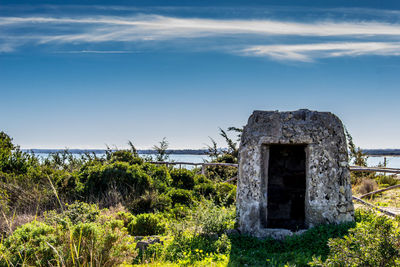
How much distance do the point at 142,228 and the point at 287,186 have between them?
3798 mm

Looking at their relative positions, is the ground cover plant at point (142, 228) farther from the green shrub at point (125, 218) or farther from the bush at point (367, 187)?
the bush at point (367, 187)

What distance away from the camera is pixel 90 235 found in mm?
5055

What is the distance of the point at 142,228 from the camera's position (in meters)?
7.86

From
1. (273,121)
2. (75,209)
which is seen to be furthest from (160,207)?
(273,121)

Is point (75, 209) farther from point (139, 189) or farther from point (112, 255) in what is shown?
point (139, 189)

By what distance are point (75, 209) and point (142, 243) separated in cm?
140

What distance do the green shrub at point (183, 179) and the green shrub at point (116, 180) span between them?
1415mm

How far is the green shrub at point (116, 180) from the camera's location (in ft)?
35.0

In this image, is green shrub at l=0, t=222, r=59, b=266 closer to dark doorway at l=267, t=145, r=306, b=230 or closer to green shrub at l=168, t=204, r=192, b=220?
green shrub at l=168, t=204, r=192, b=220

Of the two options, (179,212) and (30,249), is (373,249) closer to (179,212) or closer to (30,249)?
(30,249)

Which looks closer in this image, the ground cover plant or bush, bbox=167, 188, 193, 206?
the ground cover plant

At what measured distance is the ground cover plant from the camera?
175 inches

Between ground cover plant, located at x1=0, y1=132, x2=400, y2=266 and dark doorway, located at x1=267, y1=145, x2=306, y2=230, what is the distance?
1.23 meters

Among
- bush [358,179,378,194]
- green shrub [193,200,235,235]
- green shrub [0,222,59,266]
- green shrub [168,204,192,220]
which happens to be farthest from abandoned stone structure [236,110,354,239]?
bush [358,179,378,194]
